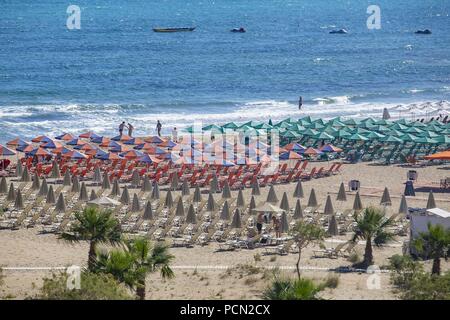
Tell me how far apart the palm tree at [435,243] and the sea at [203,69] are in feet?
88.7

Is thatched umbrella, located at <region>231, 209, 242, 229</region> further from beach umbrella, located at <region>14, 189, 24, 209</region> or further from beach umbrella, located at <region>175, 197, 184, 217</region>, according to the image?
beach umbrella, located at <region>14, 189, 24, 209</region>

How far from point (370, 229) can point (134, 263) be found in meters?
6.66

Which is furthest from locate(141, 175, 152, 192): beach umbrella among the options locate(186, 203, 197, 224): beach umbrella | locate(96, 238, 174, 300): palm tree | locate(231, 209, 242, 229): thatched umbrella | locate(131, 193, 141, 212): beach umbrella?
locate(96, 238, 174, 300): palm tree

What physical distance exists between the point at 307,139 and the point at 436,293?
22903mm

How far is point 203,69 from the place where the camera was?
80875 mm

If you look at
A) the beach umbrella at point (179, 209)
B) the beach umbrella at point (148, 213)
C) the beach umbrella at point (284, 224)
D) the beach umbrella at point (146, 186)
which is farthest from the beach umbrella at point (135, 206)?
the beach umbrella at point (284, 224)

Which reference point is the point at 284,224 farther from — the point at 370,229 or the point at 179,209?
the point at 370,229

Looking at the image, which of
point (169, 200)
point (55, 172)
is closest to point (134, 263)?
point (169, 200)

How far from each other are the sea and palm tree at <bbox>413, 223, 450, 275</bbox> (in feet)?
88.7

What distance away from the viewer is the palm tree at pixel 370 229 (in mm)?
23797

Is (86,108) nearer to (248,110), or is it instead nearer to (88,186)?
(248,110)

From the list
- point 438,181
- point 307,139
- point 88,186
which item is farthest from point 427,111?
point 88,186

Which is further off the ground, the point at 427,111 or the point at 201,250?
the point at 427,111

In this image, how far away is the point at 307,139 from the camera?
42.1 meters
